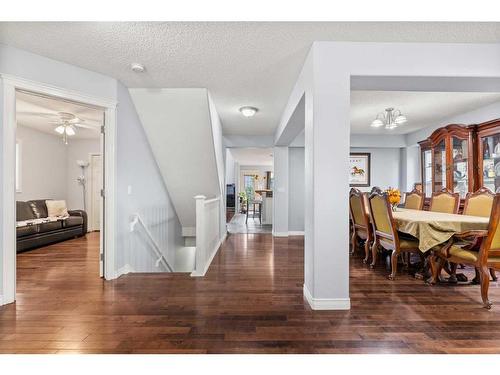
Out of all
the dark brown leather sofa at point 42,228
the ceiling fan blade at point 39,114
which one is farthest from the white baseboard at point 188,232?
the ceiling fan blade at point 39,114

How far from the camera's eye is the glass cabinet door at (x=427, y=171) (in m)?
5.10

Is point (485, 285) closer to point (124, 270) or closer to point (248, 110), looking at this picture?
point (248, 110)

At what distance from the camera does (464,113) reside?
4535 millimetres

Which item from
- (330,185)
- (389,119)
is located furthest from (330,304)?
(389,119)

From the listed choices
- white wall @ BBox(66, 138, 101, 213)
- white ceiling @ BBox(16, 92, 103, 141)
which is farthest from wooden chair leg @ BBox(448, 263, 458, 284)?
white wall @ BBox(66, 138, 101, 213)

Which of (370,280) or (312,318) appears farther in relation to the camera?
(370,280)

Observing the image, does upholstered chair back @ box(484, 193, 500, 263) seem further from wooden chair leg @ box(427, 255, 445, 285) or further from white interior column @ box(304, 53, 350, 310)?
white interior column @ box(304, 53, 350, 310)

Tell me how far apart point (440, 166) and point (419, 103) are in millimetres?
1391

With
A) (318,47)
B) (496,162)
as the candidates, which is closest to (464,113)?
(496,162)

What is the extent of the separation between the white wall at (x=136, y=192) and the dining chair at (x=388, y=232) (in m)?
3.09

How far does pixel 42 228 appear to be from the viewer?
15.9 ft

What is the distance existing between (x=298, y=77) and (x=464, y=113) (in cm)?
347

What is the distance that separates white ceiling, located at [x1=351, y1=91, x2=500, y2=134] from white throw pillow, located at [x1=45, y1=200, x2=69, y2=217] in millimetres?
6155

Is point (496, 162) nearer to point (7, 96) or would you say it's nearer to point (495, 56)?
point (495, 56)
